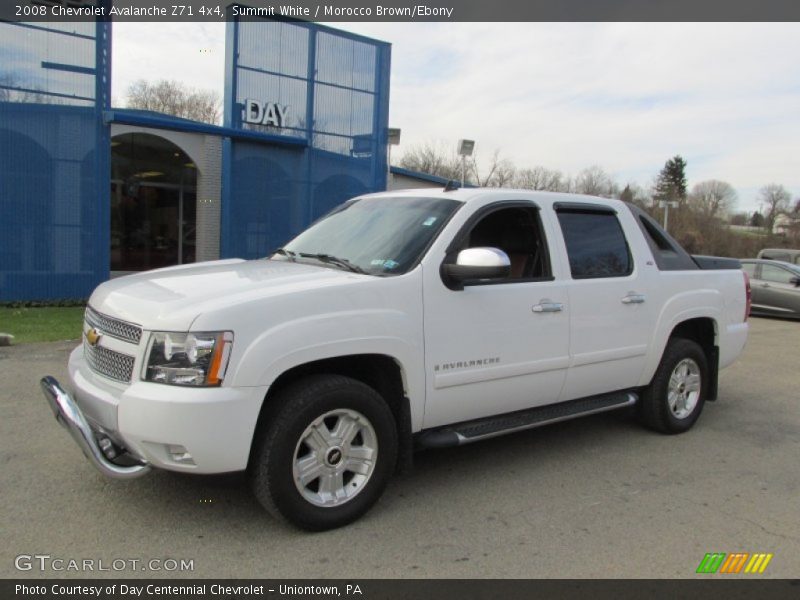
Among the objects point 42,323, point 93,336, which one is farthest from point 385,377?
point 42,323

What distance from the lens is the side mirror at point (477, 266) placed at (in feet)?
12.0

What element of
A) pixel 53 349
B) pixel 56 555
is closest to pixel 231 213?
pixel 53 349

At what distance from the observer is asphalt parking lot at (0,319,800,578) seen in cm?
320

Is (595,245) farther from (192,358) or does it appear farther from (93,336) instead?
(93,336)

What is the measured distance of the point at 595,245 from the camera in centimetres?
484

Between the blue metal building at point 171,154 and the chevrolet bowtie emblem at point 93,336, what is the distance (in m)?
10.2

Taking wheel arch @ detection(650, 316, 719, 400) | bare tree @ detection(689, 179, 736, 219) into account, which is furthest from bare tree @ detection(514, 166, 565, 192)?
wheel arch @ detection(650, 316, 719, 400)

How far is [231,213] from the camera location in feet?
49.0

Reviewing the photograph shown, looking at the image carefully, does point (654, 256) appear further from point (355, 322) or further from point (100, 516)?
point (100, 516)

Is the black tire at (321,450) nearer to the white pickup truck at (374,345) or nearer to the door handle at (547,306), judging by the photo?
the white pickup truck at (374,345)

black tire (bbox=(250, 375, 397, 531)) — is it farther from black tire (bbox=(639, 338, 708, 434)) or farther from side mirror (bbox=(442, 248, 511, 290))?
black tire (bbox=(639, 338, 708, 434))

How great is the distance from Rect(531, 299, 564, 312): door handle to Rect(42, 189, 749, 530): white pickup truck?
0.03m

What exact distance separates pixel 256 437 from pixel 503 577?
1.38m

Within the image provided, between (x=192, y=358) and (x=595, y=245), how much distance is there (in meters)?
3.08
